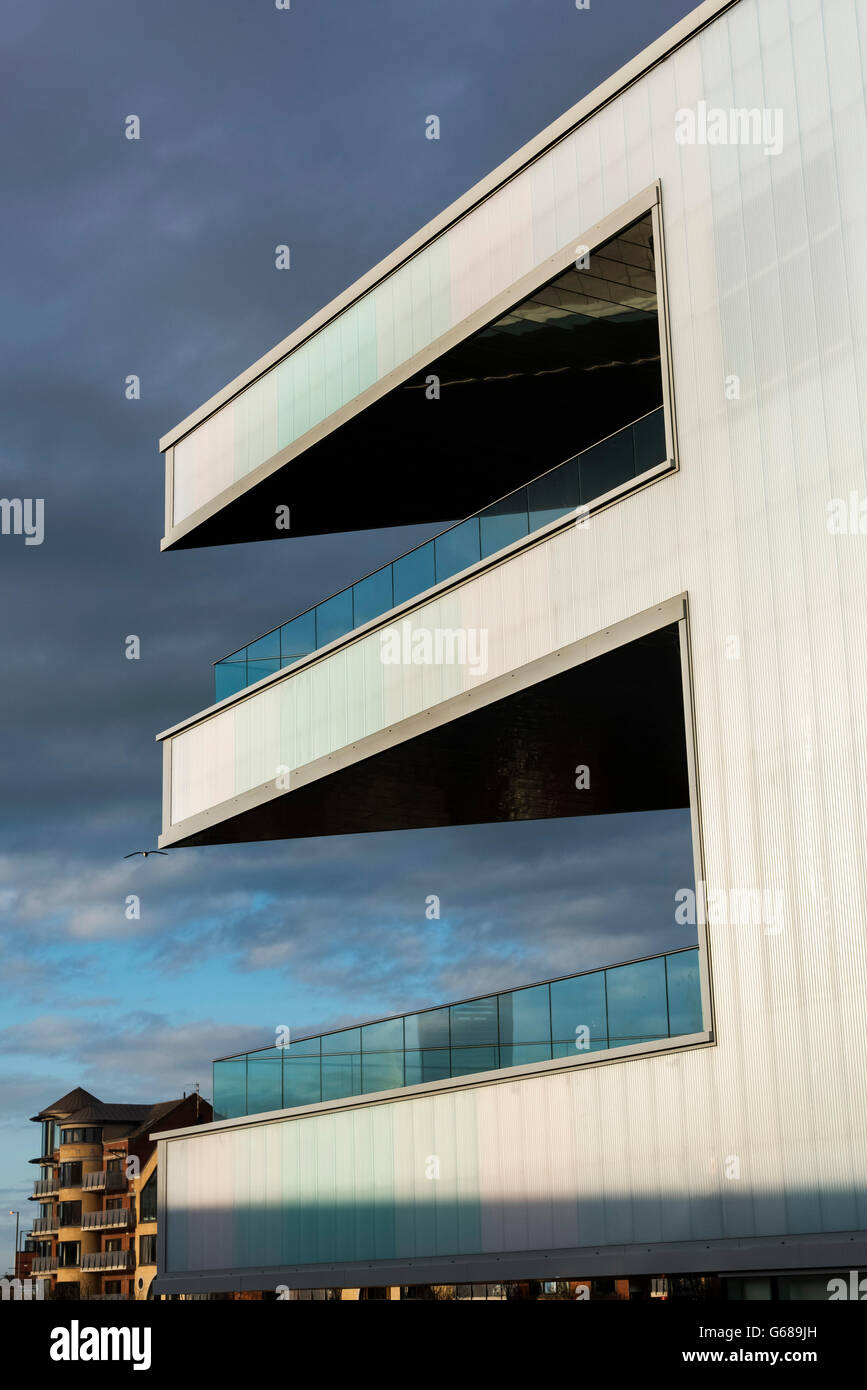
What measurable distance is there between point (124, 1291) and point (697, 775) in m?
109

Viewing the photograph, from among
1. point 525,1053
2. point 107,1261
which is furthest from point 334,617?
point 107,1261

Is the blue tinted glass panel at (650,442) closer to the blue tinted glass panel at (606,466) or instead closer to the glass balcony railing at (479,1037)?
the blue tinted glass panel at (606,466)

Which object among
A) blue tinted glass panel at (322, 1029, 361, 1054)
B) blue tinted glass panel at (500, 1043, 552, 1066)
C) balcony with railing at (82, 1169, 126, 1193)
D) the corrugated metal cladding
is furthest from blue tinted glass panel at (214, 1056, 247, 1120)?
balcony with railing at (82, 1169, 126, 1193)

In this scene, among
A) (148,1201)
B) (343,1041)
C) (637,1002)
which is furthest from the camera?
(148,1201)

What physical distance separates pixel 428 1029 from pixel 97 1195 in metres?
109

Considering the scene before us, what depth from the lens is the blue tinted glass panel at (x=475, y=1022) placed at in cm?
1866

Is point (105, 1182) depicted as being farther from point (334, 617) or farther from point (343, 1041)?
point (334, 617)

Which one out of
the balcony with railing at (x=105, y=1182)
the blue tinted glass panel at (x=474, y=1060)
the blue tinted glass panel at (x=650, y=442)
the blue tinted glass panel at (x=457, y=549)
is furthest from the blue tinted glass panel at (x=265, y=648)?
the balcony with railing at (x=105, y=1182)

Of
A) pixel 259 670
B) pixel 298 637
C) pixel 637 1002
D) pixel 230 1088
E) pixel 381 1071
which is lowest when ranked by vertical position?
pixel 230 1088

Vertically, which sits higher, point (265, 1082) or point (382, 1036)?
point (382, 1036)

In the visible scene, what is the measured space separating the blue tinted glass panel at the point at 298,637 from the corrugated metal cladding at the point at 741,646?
4.68m

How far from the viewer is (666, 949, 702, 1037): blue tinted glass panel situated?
1570 centimetres

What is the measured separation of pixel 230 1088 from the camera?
2270 cm
